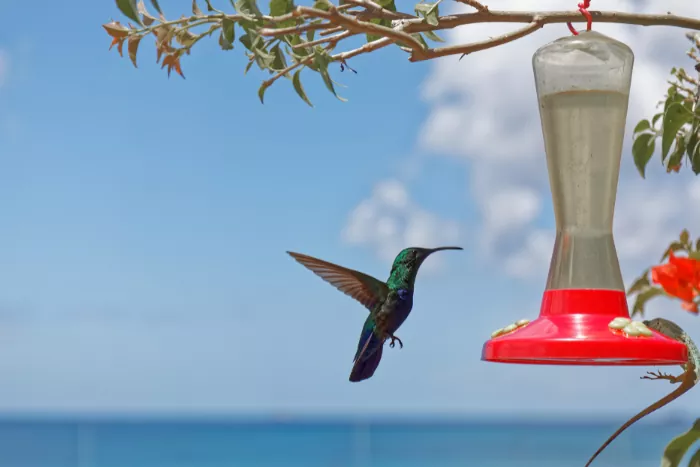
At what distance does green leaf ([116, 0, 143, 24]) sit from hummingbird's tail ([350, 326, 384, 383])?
3.60 ft

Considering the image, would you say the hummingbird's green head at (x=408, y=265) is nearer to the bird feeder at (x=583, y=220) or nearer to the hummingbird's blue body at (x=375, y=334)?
the hummingbird's blue body at (x=375, y=334)

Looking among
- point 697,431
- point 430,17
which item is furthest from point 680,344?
point 430,17

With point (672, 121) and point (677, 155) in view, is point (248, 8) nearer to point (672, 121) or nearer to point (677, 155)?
point (672, 121)

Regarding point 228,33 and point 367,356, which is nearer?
point 228,33

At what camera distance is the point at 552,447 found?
165ft

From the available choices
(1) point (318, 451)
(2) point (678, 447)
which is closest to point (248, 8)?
(2) point (678, 447)

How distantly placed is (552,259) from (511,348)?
0.35 meters

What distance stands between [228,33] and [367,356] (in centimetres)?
107

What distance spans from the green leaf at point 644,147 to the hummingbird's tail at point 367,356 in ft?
2.65

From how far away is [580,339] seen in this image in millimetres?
1860

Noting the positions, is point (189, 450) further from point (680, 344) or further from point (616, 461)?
point (680, 344)

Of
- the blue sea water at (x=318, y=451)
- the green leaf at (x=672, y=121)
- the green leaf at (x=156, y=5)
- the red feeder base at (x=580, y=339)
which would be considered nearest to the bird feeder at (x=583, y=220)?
the red feeder base at (x=580, y=339)

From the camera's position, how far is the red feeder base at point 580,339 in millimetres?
1839

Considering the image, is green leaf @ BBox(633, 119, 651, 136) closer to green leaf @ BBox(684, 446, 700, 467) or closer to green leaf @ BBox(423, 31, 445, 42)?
green leaf @ BBox(423, 31, 445, 42)
